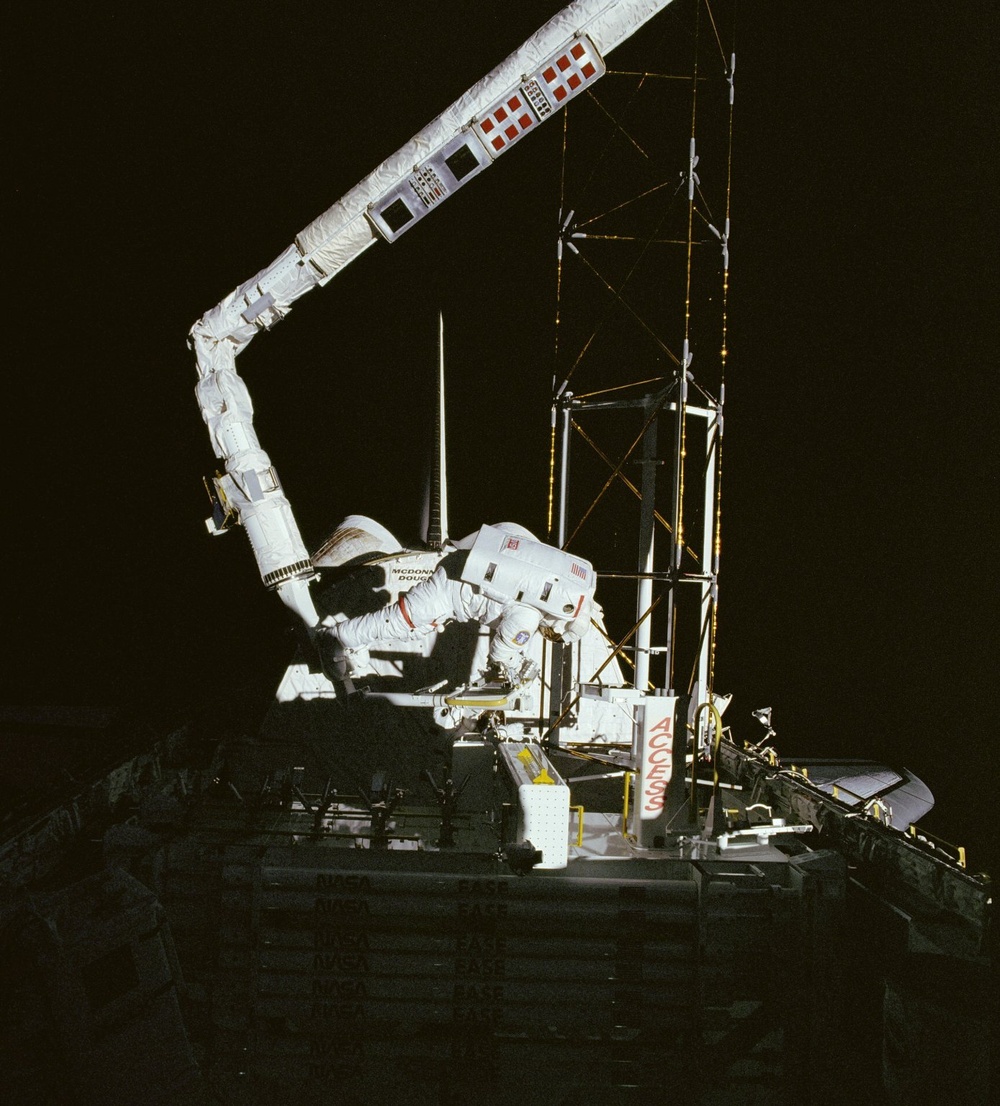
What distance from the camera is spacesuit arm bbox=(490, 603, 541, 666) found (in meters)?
6.38

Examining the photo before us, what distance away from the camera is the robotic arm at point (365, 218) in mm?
6379

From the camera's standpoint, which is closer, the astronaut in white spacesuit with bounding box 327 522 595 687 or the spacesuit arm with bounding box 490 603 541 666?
Answer: the astronaut in white spacesuit with bounding box 327 522 595 687

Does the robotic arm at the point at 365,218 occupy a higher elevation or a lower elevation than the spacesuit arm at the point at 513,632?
higher

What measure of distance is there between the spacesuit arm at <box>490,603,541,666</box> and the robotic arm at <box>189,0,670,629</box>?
2.09 meters

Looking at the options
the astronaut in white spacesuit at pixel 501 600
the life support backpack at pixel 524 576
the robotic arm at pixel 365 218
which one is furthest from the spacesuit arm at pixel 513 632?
the robotic arm at pixel 365 218

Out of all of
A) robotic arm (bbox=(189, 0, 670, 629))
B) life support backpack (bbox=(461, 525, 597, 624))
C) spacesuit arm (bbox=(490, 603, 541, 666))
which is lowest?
spacesuit arm (bbox=(490, 603, 541, 666))

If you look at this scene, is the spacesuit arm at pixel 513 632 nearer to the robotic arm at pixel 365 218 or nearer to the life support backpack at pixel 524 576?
the life support backpack at pixel 524 576

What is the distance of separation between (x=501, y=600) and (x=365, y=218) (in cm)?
391

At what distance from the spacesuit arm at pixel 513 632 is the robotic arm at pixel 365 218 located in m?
2.09

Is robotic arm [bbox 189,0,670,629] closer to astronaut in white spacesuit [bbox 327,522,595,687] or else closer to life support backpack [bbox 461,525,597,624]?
astronaut in white spacesuit [bbox 327,522,595,687]

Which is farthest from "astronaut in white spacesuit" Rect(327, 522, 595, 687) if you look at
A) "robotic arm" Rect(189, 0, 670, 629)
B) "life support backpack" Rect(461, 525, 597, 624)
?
"robotic arm" Rect(189, 0, 670, 629)

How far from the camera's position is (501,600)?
20.7 feet

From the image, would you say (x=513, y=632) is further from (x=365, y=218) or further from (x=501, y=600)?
(x=365, y=218)

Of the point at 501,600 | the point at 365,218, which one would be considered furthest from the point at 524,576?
the point at 365,218
